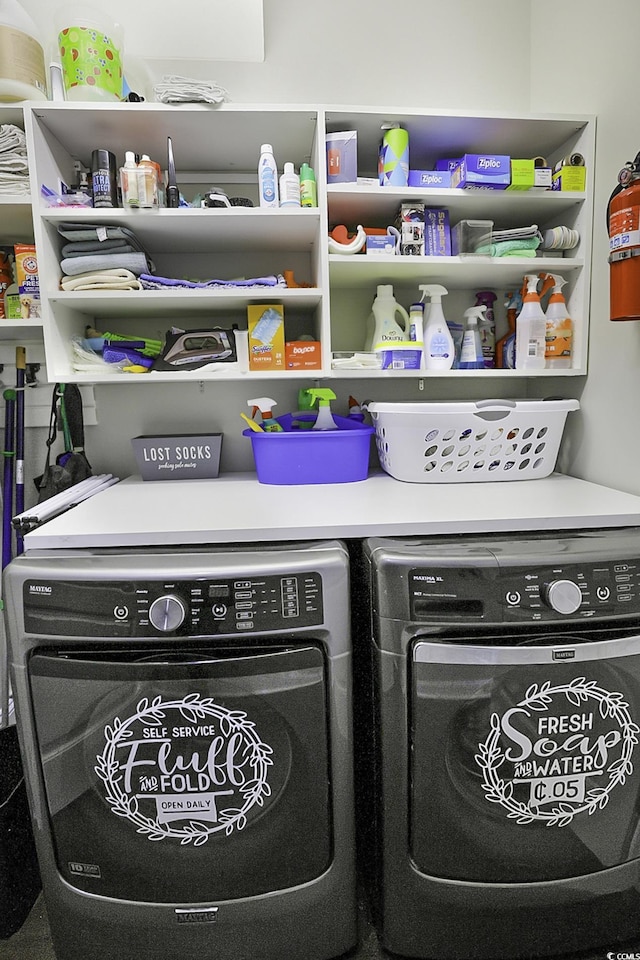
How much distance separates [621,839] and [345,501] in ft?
3.06

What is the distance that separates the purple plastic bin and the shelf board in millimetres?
484

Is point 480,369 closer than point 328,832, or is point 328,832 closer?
point 328,832

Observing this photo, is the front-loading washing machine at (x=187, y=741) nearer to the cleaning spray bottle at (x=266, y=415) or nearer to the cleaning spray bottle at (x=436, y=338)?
the cleaning spray bottle at (x=266, y=415)

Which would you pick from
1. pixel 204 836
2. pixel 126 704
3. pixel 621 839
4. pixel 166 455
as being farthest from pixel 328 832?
pixel 166 455

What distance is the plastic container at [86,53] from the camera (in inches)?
53.8

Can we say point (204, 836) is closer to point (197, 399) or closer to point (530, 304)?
point (197, 399)

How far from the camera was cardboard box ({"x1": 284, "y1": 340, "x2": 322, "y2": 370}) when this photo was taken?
1.53 m

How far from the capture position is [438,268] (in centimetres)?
155

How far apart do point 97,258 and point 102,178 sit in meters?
0.22

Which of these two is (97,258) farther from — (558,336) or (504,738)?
(504,738)

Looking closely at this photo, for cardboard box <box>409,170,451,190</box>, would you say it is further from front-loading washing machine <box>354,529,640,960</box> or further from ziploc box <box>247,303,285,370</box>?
front-loading washing machine <box>354,529,640,960</box>

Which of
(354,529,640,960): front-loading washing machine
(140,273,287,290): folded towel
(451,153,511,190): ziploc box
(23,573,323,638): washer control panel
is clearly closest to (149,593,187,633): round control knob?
(23,573,323,638): washer control panel

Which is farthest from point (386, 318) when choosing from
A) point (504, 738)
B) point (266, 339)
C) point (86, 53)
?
point (504, 738)

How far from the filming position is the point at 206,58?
65.4 inches
